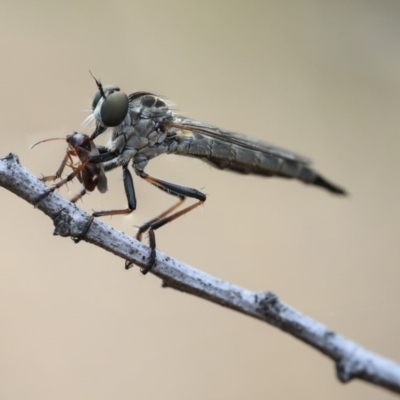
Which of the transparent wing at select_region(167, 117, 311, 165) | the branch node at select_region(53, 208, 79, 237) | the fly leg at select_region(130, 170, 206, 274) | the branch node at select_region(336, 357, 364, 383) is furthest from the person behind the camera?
the transparent wing at select_region(167, 117, 311, 165)

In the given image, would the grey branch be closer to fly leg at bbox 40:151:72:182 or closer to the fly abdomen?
fly leg at bbox 40:151:72:182

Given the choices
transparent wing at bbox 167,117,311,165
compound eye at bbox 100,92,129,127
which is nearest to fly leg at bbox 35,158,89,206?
compound eye at bbox 100,92,129,127

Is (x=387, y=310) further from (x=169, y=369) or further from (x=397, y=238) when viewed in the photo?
(x=169, y=369)

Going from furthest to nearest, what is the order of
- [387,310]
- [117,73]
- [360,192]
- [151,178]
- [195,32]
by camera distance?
[195,32]
[360,192]
[117,73]
[387,310]
[151,178]

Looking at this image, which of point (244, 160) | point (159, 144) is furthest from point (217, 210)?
point (159, 144)

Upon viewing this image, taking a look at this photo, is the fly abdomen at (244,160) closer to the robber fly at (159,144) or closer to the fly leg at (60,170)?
the robber fly at (159,144)

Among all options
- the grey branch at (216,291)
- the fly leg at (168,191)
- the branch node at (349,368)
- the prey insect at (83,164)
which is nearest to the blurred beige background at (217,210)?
the fly leg at (168,191)

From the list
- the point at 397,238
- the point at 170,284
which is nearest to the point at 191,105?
the point at 397,238
